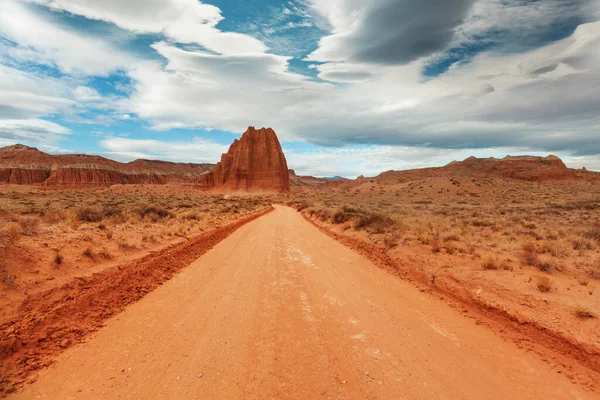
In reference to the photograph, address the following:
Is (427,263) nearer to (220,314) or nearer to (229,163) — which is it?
(220,314)

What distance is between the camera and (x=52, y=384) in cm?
392

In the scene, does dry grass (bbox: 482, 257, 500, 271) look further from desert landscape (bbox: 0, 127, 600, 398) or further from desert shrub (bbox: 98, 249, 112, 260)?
desert shrub (bbox: 98, 249, 112, 260)

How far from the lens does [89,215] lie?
14.1m

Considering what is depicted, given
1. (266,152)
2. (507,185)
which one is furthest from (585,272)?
(266,152)

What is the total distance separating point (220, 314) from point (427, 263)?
6726 mm

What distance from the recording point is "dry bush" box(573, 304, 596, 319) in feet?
17.8

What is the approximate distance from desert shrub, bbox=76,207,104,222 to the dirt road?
359 inches

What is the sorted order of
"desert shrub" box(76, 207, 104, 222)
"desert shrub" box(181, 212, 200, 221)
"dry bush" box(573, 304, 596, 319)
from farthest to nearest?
1. "desert shrub" box(181, 212, 200, 221)
2. "desert shrub" box(76, 207, 104, 222)
3. "dry bush" box(573, 304, 596, 319)

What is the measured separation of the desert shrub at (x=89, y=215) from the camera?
13.8 meters

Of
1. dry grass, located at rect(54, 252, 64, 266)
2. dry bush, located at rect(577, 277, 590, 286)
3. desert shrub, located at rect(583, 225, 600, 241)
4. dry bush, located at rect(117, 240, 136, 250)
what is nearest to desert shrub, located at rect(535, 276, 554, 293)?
dry bush, located at rect(577, 277, 590, 286)

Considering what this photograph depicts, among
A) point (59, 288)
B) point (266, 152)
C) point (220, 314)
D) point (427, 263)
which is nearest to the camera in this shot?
point (220, 314)

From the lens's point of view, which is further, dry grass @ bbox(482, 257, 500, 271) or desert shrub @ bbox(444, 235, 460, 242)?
desert shrub @ bbox(444, 235, 460, 242)

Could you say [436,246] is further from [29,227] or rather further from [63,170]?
[63,170]

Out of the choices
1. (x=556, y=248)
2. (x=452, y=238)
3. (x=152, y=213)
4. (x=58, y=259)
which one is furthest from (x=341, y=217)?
(x=58, y=259)
